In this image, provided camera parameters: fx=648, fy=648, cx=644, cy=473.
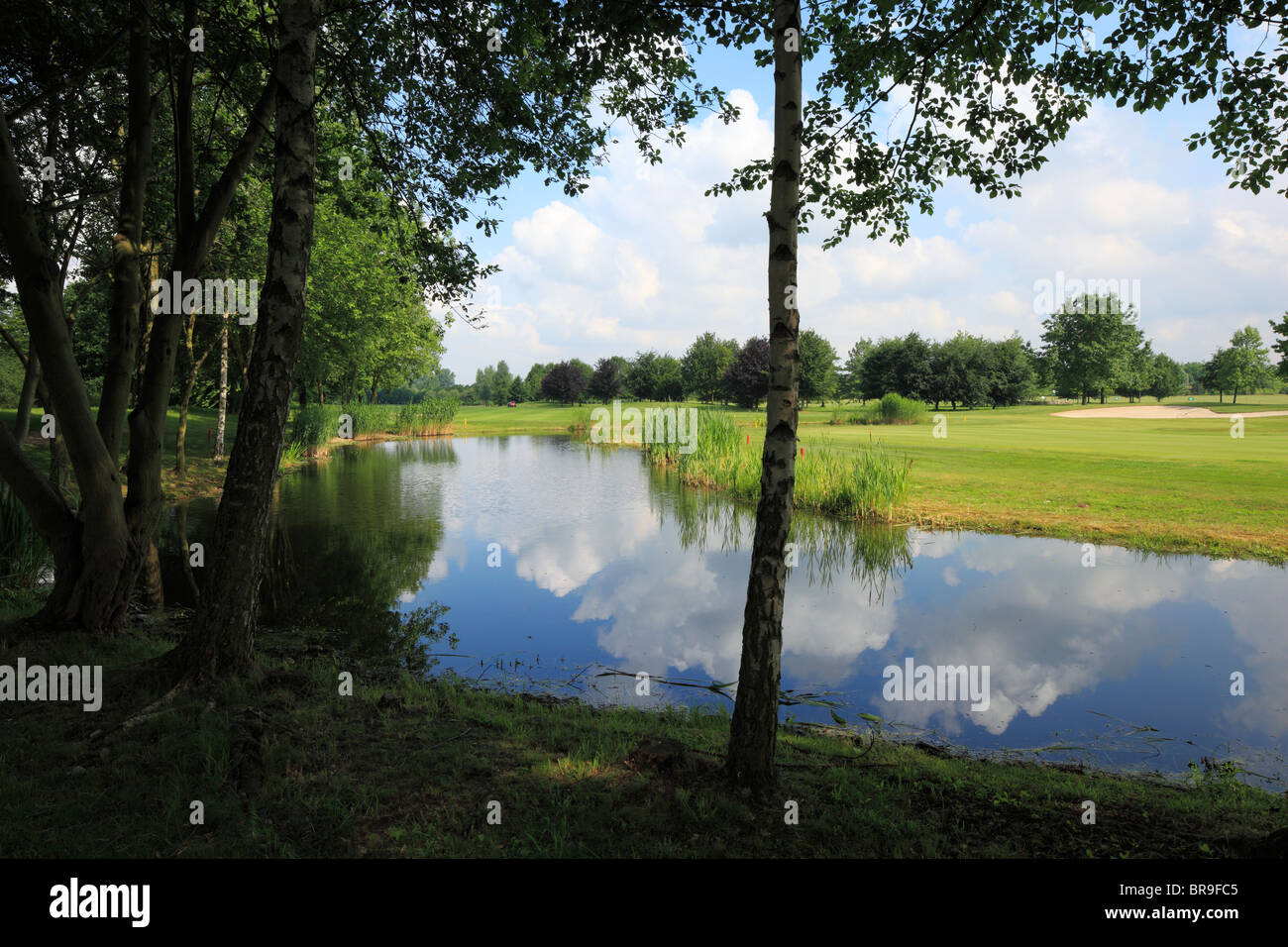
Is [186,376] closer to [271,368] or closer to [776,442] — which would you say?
[271,368]

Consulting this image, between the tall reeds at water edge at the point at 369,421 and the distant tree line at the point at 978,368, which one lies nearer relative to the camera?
the tall reeds at water edge at the point at 369,421

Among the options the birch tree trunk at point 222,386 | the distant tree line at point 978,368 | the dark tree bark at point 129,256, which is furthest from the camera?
the distant tree line at point 978,368

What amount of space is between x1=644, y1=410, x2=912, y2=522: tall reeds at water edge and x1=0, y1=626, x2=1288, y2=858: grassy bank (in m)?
10.4

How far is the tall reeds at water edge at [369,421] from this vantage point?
27500 mm

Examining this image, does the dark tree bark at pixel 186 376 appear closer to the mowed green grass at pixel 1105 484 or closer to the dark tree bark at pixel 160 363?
the mowed green grass at pixel 1105 484

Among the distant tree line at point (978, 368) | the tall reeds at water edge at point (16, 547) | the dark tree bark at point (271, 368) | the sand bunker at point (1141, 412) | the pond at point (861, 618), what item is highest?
the distant tree line at point (978, 368)

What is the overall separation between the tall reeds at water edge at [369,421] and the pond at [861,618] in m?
12.6

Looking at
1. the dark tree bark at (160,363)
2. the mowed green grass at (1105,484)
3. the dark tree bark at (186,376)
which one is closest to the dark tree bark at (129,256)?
the dark tree bark at (160,363)

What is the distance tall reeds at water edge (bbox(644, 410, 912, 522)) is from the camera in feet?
48.5

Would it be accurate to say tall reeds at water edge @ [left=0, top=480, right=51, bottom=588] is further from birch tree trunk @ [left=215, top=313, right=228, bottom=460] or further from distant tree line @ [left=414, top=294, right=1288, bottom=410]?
distant tree line @ [left=414, top=294, right=1288, bottom=410]

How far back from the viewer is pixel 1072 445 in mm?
24547

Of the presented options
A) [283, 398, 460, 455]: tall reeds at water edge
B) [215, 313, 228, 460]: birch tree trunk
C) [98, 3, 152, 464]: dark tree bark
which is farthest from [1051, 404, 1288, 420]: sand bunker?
[98, 3, 152, 464]: dark tree bark

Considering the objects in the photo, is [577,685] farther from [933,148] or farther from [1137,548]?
[1137,548]
